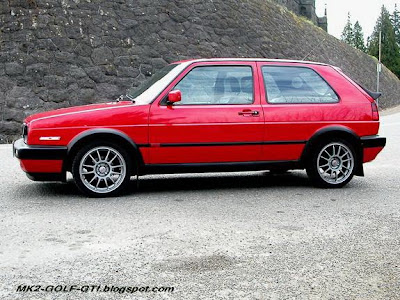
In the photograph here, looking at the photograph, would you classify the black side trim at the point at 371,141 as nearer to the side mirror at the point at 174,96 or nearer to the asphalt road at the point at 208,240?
the asphalt road at the point at 208,240

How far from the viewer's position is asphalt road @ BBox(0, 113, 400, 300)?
3.82 meters

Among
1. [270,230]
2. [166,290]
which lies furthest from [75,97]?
[166,290]

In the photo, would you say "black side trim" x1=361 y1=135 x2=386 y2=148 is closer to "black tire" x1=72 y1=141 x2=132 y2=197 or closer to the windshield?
the windshield

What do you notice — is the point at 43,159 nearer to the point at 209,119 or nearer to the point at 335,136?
the point at 209,119

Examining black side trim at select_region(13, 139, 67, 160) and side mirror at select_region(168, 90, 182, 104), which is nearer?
black side trim at select_region(13, 139, 67, 160)

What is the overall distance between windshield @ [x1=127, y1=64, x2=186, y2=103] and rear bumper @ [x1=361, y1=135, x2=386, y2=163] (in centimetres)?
242

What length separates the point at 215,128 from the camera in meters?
7.12

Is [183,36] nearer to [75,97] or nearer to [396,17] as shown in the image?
[75,97]

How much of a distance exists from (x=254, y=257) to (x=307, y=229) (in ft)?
3.46

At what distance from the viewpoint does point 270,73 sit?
24.8ft

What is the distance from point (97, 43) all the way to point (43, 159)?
12581mm

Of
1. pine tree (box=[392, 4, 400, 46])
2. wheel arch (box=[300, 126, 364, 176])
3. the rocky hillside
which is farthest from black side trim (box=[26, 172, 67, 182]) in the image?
pine tree (box=[392, 4, 400, 46])

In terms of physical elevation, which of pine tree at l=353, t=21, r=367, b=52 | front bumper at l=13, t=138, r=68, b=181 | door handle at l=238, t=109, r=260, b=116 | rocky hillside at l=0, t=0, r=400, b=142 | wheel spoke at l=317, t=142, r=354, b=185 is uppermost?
pine tree at l=353, t=21, r=367, b=52

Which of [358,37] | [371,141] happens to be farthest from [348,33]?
[371,141]
